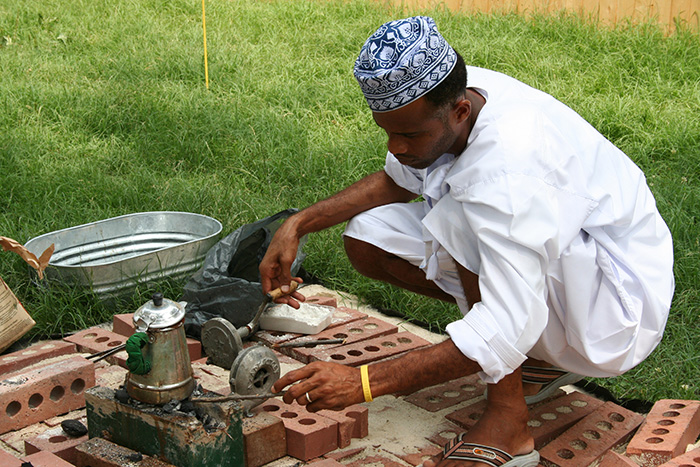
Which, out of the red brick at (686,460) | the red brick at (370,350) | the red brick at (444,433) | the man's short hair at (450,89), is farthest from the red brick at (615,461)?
the man's short hair at (450,89)

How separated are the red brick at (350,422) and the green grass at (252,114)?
3.46ft

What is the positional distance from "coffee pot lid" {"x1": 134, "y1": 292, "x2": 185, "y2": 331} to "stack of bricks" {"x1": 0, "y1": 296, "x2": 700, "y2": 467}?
437 millimetres

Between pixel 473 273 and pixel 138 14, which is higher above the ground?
pixel 138 14

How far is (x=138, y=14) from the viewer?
8727 mm

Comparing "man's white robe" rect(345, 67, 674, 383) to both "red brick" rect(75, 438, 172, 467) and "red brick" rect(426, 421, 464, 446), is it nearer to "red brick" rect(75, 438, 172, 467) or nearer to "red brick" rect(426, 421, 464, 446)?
"red brick" rect(426, 421, 464, 446)

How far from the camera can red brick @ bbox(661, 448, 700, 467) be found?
248cm

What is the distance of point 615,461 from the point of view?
Answer: 2.59 meters

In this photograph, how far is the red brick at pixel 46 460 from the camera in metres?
2.32

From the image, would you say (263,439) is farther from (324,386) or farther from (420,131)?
(420,131)

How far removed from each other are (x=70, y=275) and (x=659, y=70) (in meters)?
5.36

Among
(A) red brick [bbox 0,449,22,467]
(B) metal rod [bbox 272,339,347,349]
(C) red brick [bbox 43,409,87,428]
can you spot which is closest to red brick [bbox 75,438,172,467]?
(A) red brick [bbox 0,449,22,467]

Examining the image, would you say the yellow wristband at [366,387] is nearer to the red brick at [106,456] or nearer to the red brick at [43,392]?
the red brick at [106,456]

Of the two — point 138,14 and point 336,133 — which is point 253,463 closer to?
point 336,133

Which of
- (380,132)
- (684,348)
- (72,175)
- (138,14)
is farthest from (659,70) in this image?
(138,14)
